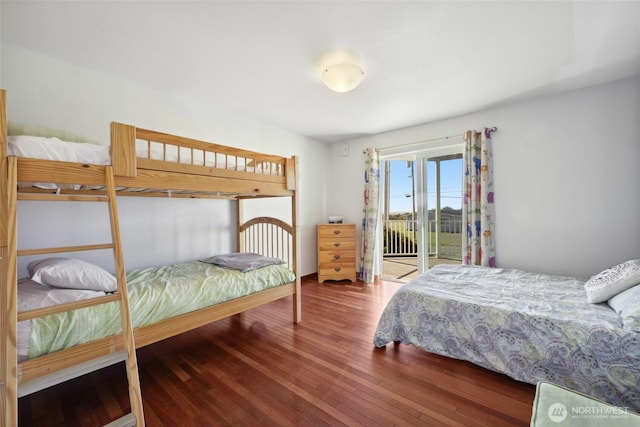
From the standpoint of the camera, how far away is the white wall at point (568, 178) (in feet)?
8.05

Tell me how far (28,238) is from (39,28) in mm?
1476

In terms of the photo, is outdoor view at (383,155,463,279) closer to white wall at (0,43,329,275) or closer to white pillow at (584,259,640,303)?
white pillow at (584,259,640,303)

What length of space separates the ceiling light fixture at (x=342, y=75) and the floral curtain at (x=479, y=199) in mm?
1943

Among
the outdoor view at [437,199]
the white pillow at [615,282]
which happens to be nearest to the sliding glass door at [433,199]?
the outdoor view at [437,199]

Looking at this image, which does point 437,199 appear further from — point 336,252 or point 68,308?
point 68,308

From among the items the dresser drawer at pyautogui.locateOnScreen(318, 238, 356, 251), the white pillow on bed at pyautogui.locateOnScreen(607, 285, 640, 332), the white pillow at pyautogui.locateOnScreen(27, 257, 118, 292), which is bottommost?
the white pillow on bed at pyautogui.locateOnScreen(607, 285, 640, 332)

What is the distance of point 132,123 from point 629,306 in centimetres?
397

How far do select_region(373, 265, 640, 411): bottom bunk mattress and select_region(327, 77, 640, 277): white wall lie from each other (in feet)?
1.96

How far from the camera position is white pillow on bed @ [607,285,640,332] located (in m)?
1.39

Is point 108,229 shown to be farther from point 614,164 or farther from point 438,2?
point 614,164

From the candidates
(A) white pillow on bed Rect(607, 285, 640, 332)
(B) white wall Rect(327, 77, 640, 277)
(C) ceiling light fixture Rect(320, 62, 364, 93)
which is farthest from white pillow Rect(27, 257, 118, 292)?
(B) white wall Rect(327, 77, 640, 277)

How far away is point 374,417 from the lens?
1353 mm

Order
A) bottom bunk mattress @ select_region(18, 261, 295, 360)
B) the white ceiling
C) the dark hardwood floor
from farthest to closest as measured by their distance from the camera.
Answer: the white ceiling, the dark hardwood floor, bottom bunk mattress @ select_region(18, 261, 295, 360)

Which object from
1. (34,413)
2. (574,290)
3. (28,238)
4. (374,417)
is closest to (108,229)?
(28,238)
